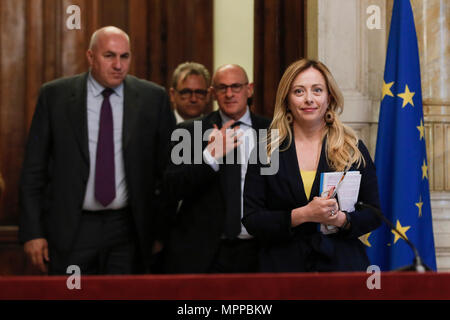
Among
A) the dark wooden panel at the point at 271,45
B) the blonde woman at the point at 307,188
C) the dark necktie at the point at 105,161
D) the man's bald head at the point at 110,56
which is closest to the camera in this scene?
the blonde woman at the point at 307,188

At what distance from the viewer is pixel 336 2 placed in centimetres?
351

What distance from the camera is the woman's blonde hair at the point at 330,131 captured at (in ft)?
7.54

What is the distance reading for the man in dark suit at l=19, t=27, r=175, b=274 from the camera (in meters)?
2.97

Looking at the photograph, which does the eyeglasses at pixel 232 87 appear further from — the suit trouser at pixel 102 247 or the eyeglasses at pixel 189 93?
the suit trouser at pixel 102 247

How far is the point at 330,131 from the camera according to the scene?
239 cm

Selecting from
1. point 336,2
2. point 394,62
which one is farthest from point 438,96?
point 336,2

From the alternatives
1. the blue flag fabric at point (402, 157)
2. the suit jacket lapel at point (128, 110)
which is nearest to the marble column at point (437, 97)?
the blue flag fabric at point (402, 157)

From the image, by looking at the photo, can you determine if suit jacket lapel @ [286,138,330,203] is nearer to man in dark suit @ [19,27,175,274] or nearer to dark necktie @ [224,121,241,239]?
dark necktie @ [224,121,241,239]

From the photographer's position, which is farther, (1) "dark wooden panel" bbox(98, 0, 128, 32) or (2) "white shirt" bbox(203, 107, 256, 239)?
(1) "dark wooden panel" bbox(98, 0, 128, 32)

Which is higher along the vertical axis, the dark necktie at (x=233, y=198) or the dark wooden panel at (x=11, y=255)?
the dark necktie at (x=233, y=198)

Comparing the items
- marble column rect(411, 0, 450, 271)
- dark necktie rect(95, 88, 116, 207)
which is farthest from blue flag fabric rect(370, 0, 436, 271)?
dark necktie rect(95, 88, 116, 207)

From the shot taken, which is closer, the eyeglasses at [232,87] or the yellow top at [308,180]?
the yellow top at [308,180]

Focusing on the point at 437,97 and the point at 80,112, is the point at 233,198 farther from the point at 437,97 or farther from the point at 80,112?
the point at 437,97

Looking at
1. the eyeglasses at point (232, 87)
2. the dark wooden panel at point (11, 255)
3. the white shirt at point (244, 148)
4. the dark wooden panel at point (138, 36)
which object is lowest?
the dark wooden panel at point (11, 255)
